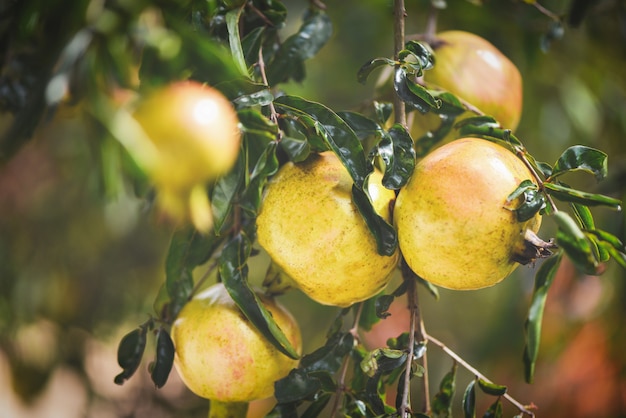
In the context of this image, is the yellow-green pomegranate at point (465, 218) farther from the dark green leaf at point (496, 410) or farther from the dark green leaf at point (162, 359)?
the dark green leaf at point (162, 359)

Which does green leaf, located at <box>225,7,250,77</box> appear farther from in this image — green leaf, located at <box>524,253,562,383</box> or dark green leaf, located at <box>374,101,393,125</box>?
green leaf, located at <box>524,253,562,383</box>

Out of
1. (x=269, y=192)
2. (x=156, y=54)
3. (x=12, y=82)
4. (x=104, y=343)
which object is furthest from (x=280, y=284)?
(x=104, y=343)

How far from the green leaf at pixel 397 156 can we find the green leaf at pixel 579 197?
0.10 m

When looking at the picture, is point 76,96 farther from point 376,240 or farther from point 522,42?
point 522,42

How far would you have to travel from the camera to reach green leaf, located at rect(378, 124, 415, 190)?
18.0 inches

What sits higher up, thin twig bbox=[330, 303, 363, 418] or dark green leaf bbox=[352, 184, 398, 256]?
dark green leaf bbox=[352, 184, 398, 256]

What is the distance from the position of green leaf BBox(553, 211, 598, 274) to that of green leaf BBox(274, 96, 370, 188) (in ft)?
0.48

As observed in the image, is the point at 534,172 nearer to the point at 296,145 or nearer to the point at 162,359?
the point at 296,145

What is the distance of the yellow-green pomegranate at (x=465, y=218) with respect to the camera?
442 millimetres

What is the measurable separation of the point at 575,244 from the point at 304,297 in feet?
1.98

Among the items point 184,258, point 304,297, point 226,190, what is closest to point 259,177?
point 226,190

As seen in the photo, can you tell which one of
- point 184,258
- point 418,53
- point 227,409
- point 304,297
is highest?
point 418,53

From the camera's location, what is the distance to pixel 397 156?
1.54 ft

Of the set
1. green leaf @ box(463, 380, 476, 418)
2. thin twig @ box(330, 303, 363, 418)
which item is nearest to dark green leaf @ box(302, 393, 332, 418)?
thin twig @ box(330, 303, 363, 418)
